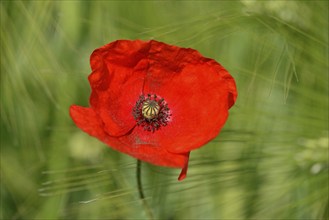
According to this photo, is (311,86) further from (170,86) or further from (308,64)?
(170,86)

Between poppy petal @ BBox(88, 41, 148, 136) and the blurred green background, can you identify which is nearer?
poppy petal @ BBox(88, 41, 148, 136)

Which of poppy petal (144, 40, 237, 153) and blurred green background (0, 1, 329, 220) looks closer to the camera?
poppy petal (144, 40, 237, 153)

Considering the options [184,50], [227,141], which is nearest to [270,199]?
[227,141]

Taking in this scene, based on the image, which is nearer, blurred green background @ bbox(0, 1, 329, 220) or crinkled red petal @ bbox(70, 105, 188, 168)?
crinkled red petal @ bbox(70, 105, 188, 168)

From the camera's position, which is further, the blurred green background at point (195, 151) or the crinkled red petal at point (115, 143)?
the blurred green background at point (195, 151)

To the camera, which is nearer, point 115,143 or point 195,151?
point 115,143
